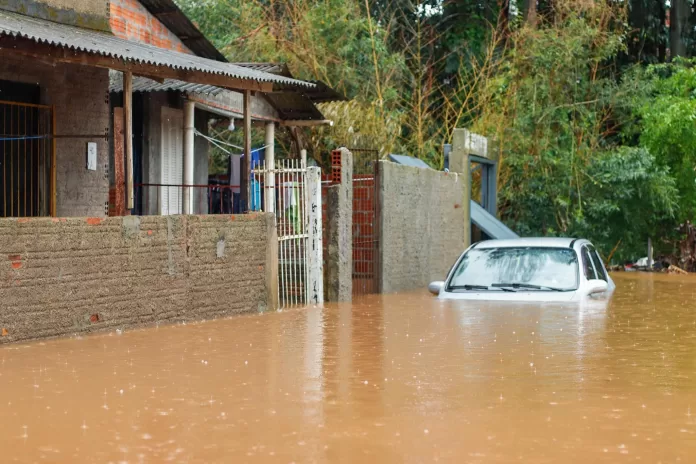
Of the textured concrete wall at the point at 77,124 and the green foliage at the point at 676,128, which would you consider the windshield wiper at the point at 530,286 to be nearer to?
the textured concrete wall at the point at 77,124

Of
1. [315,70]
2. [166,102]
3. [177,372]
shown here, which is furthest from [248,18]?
[177,372]

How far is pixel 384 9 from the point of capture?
3162 cm

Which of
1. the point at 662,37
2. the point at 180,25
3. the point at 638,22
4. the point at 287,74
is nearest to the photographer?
the point at 180,25

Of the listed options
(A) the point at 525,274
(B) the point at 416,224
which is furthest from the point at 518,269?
(B) the point at 416,224

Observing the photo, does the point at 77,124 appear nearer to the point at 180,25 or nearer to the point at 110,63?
the point at 110,63

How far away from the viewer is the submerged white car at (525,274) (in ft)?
43.2

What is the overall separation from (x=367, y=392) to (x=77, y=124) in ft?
27.6

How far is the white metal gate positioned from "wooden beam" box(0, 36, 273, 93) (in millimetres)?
1352

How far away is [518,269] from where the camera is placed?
13.7 meters

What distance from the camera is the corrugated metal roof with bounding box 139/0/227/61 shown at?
1792 cm

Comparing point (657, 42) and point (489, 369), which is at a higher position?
point (657, 42)

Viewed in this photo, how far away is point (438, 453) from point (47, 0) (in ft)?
35.1

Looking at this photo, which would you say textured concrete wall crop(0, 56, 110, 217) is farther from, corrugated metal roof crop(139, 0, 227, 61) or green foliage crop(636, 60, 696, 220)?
green foliage crop(636, 60, 696, 220)

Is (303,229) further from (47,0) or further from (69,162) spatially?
(47,0)
